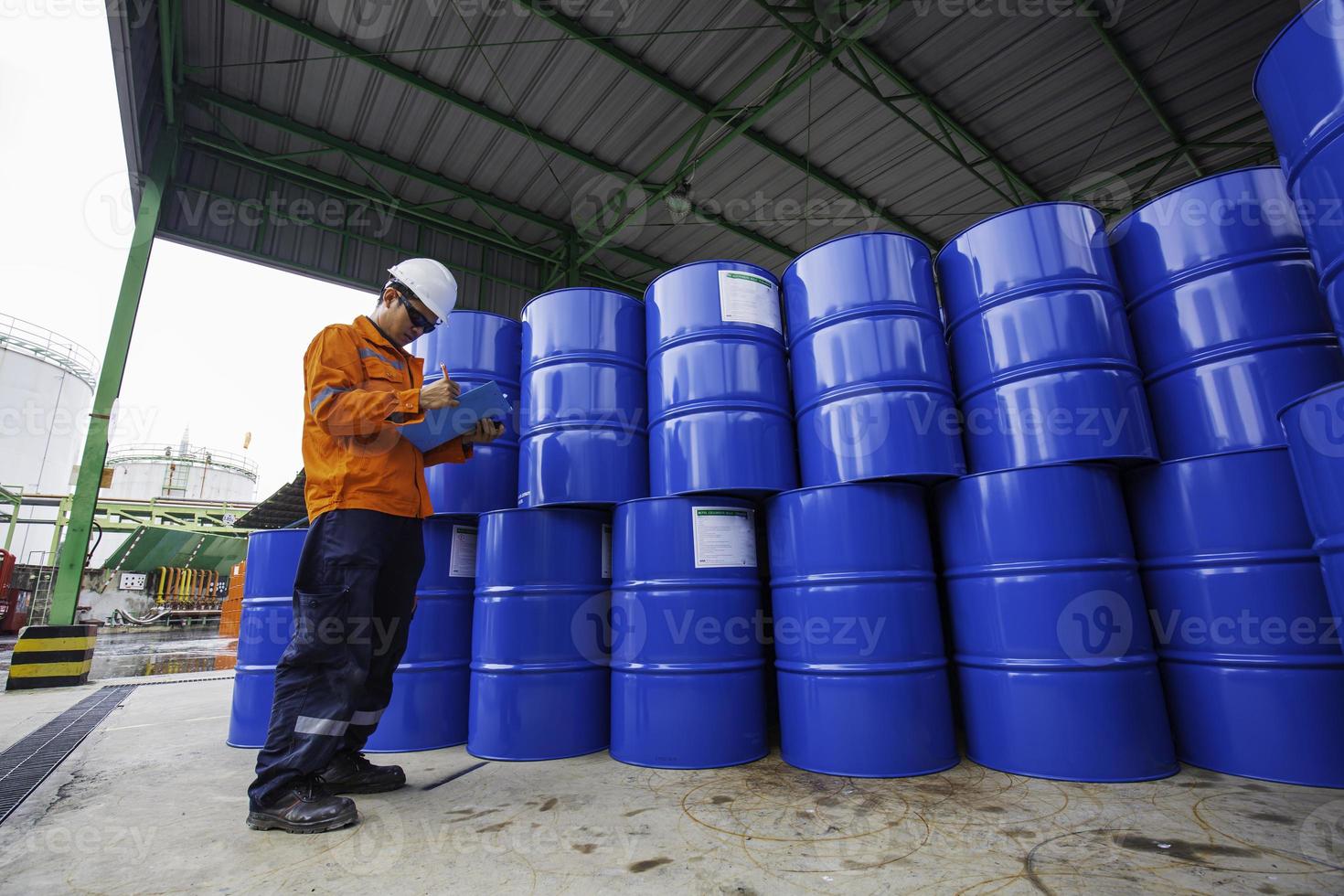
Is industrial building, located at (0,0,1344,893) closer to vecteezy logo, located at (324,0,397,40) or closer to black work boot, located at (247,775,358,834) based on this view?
black work boot, located at (247,775,358,834)

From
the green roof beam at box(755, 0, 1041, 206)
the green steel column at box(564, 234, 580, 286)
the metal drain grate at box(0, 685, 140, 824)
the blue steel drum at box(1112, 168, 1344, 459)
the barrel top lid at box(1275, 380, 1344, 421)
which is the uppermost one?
the green roof beam at box(755, 0, 1041, 206)

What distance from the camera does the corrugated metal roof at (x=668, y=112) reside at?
5254 mm

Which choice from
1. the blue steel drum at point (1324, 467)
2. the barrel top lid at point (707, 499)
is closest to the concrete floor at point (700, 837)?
the blue steel drum at point (1324, 467)

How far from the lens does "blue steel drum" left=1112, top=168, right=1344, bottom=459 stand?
2.12m

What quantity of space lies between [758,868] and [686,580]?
3.73 ft

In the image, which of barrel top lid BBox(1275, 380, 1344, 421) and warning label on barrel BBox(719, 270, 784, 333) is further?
warning label on barrel BBox(719, 270, 784, 333)

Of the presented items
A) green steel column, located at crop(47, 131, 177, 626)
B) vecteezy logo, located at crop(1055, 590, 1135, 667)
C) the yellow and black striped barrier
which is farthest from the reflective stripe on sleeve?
the yellow and black striped barrier

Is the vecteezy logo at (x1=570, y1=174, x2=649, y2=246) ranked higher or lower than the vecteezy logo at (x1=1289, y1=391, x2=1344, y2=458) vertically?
higher

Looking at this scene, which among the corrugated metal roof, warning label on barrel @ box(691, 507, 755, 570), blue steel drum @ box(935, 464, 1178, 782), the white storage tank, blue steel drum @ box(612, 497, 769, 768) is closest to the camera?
blue steel drum @ box(935, 464, 1178, 782)

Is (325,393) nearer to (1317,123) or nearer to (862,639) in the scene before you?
(862,639)

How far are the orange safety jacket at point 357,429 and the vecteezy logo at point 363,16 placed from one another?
169 inches

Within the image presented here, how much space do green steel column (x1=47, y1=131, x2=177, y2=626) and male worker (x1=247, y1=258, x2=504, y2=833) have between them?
14.2 feet

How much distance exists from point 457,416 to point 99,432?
4794 mm

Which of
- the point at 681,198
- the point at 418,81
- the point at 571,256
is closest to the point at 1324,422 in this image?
the point at 681,198
